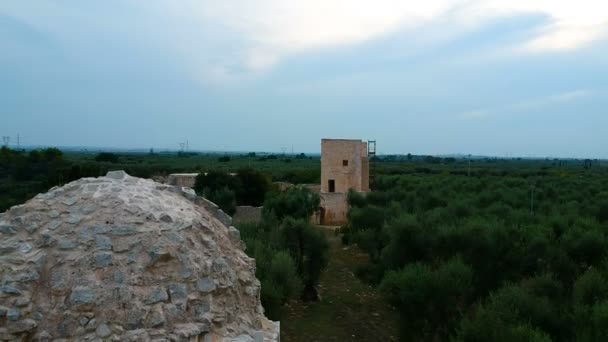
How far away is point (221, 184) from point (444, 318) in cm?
1981

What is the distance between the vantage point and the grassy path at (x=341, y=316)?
11952 mm

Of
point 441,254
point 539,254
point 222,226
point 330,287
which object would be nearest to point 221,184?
point 330,287

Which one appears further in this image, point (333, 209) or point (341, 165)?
point (341, 165)

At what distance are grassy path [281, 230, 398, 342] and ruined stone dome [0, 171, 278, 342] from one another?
5.09 meters

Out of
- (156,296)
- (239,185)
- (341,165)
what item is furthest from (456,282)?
(239,185)

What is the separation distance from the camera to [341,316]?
13297 mm

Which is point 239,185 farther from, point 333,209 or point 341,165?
point 341,165

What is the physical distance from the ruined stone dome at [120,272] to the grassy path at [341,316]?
5091mm

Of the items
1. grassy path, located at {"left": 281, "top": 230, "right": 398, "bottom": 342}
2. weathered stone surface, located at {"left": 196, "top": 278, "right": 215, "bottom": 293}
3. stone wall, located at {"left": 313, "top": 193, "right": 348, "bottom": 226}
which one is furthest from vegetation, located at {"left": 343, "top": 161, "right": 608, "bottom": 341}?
stone wall, located at {"left": 313, "top": 193, "right": 348, "bottom": 226}

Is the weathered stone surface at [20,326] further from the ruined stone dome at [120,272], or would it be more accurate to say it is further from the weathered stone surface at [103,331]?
the weathered stone surface at [103,331]

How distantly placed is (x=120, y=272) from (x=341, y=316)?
8.40 metres

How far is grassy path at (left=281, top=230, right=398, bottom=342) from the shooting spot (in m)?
12.0

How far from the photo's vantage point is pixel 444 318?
10391mm

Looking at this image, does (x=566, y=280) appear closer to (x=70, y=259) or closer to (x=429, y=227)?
(x=429, y=227)
